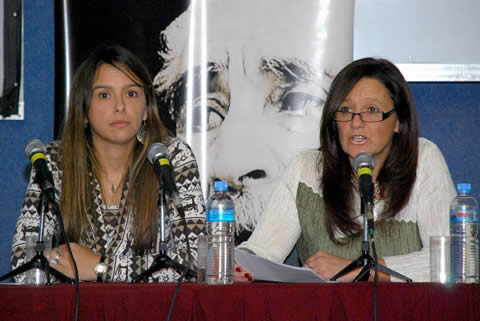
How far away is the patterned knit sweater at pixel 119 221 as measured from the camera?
2219mm

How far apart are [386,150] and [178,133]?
1018mm

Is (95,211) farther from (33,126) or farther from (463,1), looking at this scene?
(463,1)

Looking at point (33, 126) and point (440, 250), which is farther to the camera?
point (33, 126)

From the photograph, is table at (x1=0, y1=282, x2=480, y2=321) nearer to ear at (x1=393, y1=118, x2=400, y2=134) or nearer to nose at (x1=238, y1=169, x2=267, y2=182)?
ear at (x1=393, y1=118, x2=400, y2=134)

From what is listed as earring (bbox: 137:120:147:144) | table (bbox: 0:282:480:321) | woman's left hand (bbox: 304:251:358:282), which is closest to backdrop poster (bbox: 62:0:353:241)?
earring (bbox: 137:120:147:144)

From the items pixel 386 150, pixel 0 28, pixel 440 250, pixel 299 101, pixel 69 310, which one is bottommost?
pixel 69 310

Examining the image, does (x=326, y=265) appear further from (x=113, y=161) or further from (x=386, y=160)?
(x=113, y=161)

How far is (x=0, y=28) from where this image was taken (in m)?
3.00

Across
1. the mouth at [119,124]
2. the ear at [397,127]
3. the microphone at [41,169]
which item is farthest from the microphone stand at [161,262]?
the ear at [397,127]

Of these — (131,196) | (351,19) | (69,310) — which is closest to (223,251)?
(69,310)

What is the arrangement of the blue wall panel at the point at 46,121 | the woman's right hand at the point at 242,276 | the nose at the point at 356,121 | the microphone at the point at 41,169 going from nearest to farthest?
1. the microphone at the point at 41,169
2. the woman's right hand at the point at 242,276
3. the nose at the point at 356,121
4. the blue wall panel at the point at 46,121

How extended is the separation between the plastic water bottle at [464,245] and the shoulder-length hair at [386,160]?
19.0 inches

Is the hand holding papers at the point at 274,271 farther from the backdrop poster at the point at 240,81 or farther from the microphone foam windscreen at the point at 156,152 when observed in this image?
the backdrop poster at the point at 240,81

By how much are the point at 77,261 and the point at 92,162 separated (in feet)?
1.98
